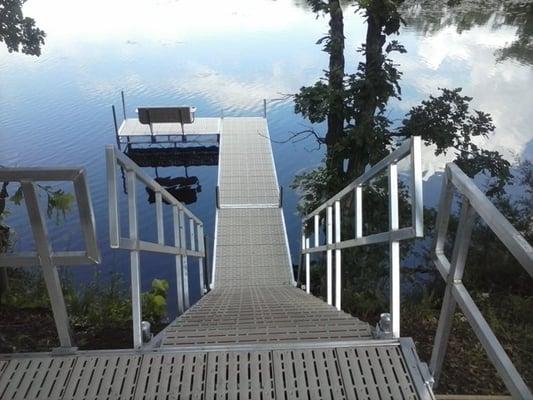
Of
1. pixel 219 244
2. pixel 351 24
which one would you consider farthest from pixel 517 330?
pixel 351 24

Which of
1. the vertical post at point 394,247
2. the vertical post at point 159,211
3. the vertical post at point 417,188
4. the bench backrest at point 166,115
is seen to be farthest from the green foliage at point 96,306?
the bench backrest at point 166,115

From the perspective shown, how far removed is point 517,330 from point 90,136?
11.9 meters

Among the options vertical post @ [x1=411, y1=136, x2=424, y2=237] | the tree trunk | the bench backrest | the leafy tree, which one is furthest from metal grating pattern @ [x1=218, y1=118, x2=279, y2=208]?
vertical post @ [x1=411, y1=136, x2=424, y2=237]

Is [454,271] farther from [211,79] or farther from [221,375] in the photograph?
[211,79]

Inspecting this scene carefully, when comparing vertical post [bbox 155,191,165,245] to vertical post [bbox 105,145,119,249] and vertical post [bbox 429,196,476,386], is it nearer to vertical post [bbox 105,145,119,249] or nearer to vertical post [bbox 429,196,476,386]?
vertical post [bbox 105,145,119,249]

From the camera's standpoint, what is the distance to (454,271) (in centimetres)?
168

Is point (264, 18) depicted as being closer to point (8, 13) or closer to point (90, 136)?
point (90, 136)

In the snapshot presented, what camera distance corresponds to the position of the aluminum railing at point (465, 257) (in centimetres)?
123

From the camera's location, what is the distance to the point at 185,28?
77.6ft

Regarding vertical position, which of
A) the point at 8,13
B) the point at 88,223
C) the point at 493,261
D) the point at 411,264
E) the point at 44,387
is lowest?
the point at 411,264

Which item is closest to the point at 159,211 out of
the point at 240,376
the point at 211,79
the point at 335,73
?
the point at 240,376

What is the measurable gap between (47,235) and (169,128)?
12.2m

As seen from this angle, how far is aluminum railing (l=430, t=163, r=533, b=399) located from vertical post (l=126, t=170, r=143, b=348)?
3.83 ft

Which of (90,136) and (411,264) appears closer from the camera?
(411,264)
